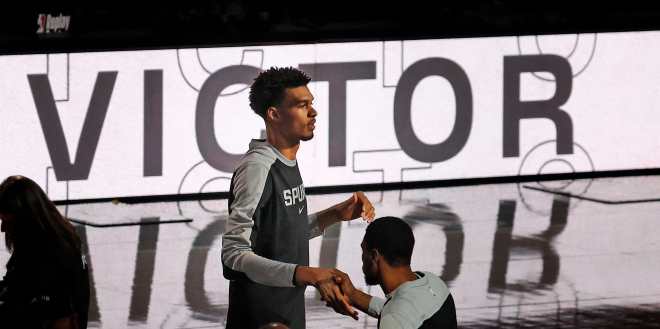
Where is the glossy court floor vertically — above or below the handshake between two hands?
below

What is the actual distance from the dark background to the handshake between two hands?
9.73 meters

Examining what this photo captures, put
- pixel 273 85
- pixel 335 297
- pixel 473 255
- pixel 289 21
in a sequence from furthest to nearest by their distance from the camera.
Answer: pixel 289 21
pixel 473 255
pixel 273 85
pixel 335 297

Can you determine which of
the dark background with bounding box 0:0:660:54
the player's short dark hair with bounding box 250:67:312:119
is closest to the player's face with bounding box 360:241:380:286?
the player's short dark hair with bounding box 250:67:312:119

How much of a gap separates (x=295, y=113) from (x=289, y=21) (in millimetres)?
11607

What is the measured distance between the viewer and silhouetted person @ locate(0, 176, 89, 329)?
6.11 m

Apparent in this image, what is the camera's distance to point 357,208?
20.6 feet

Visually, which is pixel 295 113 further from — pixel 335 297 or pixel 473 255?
pixel 473 255

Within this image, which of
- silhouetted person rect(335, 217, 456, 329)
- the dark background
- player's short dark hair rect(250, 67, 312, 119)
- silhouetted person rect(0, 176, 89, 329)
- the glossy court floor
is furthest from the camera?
the dark background

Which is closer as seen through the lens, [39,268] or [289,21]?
[39,268]

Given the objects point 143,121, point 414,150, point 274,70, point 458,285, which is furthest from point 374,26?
point 274,70

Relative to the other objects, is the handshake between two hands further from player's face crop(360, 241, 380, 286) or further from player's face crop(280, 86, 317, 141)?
player's face crop(280, 86, 317, 141)

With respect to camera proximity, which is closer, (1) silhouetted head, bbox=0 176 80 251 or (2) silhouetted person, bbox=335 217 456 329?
(2) silhouetted person, bbox=335 217 456 329

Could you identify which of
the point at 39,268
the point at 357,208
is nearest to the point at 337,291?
the point at 357,208

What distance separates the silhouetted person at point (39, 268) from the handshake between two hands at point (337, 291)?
1.26m
